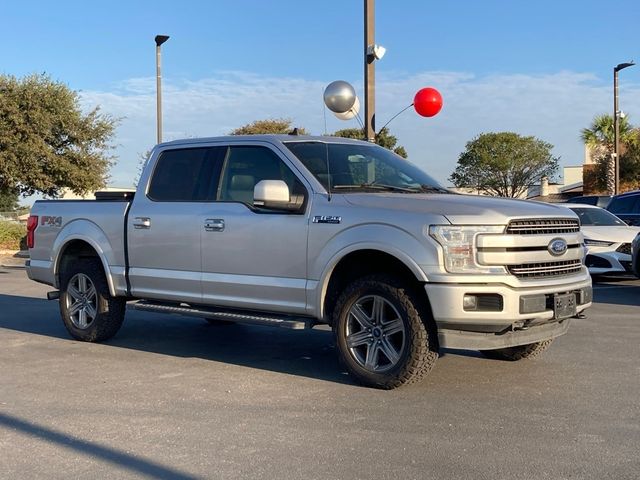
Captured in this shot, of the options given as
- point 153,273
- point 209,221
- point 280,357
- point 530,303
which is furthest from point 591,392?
point 153,273

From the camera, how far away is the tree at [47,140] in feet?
75.9

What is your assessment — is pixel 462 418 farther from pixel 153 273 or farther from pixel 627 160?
pixel 627 160

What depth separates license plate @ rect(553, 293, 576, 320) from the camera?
552 cm

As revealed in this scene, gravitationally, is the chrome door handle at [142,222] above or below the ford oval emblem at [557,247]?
above

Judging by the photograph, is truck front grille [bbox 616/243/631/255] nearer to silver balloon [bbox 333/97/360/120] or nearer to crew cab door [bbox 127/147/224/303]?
silver balloon [bbox 333/97/360/120]

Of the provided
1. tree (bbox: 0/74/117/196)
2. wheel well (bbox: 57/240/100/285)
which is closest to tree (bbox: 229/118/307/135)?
tree (bbox: 0/74/117/196)

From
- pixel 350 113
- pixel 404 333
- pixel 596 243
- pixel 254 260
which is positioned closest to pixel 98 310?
pixel 254 260

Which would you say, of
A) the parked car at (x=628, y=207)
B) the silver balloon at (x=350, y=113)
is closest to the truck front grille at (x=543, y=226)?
the silver balloon at (x=350, y=113)

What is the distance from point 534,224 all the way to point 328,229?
1.61 metres

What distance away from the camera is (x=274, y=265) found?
6.24 metres

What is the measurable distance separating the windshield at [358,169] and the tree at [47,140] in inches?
744

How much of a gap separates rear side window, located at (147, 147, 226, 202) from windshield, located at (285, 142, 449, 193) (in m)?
0.89

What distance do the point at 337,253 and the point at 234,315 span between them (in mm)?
1278

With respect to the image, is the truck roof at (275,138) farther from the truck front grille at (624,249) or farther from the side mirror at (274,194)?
the truck front grille at (624,249)
